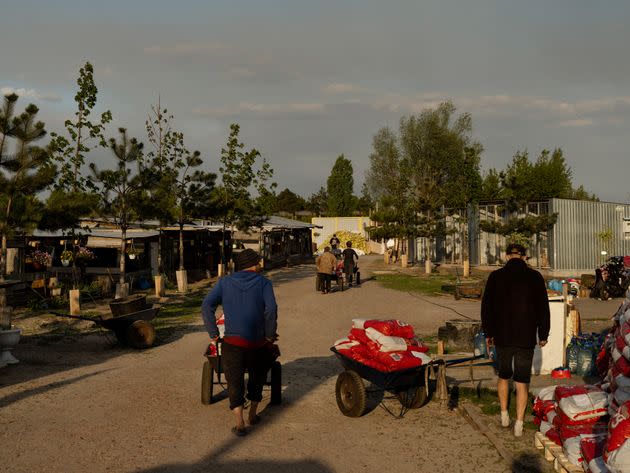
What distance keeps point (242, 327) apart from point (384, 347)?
1724mm

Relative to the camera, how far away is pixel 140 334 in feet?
41.3

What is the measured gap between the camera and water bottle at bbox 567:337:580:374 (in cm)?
934

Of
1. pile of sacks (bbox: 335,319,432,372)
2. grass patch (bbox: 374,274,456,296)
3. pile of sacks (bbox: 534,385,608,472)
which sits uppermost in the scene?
pile of sacks (bbox: 335,319,432,372)

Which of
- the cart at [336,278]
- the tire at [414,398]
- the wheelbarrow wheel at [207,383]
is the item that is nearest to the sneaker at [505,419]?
the tire at [414,398]

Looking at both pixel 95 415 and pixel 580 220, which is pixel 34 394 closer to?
pixel 95 415

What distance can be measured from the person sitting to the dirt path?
10763 millimetres

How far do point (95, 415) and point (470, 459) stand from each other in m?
4.33

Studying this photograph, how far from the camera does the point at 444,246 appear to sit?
134 ft

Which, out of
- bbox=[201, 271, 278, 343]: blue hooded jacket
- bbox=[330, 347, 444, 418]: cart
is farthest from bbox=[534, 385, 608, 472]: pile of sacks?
bbox=[201, 271, 278, 343]: blue hooded jacket

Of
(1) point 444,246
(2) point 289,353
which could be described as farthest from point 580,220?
(2) point 289,353

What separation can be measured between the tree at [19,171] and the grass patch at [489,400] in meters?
12.9

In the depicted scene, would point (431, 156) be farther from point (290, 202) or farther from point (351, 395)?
point (351, 395)

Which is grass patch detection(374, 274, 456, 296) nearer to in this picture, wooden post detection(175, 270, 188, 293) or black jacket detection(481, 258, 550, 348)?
wooden post detection(175, 270, 188, 293)

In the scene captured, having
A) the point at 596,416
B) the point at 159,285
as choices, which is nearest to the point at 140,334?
the point at 596,416
